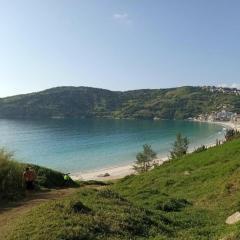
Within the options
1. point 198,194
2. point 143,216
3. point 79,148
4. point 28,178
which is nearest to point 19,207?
point 28,178

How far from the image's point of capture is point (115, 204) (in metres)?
19.6

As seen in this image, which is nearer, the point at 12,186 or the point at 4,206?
the point at 4,206

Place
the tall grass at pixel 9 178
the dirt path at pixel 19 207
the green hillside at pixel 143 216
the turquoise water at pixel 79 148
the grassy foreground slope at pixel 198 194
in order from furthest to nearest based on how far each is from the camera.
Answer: the turquoise water at pixel 79 148 < the tall grass at pixel 9 178 < the dirt path at pixel 19 207 < the grassy foreground slope at pixel 198 194 < the green hillside at pixel 143 216

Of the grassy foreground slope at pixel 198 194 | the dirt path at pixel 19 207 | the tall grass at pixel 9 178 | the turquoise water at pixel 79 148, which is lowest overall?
the turquoise water at pixel 79 148

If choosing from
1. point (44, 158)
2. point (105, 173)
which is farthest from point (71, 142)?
point (105, 173)

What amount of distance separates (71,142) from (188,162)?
13210cm

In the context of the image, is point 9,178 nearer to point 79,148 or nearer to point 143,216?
point 143,216

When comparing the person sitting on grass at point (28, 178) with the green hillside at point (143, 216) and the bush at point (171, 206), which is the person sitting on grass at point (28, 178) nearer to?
the green hillside at point (143, 216)

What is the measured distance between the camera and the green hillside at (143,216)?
1472 centimetres

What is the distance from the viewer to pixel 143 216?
1761cm

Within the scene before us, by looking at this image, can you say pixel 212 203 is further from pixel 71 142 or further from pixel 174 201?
pixel 71 142

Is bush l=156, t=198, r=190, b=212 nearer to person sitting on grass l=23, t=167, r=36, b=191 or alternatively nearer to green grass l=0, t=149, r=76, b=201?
green grass l=0, t=149, r=76, b=201

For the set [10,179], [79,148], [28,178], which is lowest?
[79,148]

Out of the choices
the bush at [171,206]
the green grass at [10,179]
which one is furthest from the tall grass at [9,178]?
the bush at [171,206]
